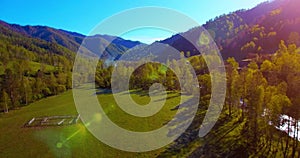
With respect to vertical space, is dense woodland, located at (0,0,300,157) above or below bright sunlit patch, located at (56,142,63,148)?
above

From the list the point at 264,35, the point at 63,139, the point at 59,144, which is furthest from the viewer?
the point at 264,35

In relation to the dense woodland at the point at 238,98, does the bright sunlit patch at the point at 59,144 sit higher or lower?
lower

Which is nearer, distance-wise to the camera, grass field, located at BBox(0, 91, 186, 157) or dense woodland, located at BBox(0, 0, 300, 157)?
dense woodland, located at BBox(0, 0, 300, 157)

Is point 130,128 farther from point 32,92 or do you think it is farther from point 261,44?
point 261,44

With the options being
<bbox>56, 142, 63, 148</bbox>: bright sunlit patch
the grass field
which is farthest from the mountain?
<bbox>56, 142, 63, 148</bbox>: bright sunlit patch

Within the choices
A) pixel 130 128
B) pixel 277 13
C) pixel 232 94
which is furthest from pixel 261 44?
pixel 130 128

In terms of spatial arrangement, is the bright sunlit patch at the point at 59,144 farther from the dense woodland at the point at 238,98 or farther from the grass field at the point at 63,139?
the dense woodland at the point at 238,98

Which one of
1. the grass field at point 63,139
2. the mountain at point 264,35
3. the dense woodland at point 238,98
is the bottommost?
the grass field at point 63,139

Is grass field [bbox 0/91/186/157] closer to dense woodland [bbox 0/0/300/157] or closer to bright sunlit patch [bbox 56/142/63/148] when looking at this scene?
bright sunlit patch [bbox 56/142/63/148]

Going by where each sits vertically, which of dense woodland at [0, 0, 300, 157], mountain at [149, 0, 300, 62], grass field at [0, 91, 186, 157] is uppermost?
mountain at [149, 0, 300, 62]

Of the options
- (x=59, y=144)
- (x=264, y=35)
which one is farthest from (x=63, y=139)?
(x=264, y=35)

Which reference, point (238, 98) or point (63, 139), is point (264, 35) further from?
point (63, 139)

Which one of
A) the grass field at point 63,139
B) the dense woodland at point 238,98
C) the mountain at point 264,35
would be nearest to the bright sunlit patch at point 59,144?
the grass field at point 63,139

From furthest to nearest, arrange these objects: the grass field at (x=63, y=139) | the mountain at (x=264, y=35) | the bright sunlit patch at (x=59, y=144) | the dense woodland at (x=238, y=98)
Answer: the mountain at (x=264, y=35), the bright sunlit patch at (x=59, y=144), the grass field at (x=63, y=139), the dense woodland at (x=238, y=98)
